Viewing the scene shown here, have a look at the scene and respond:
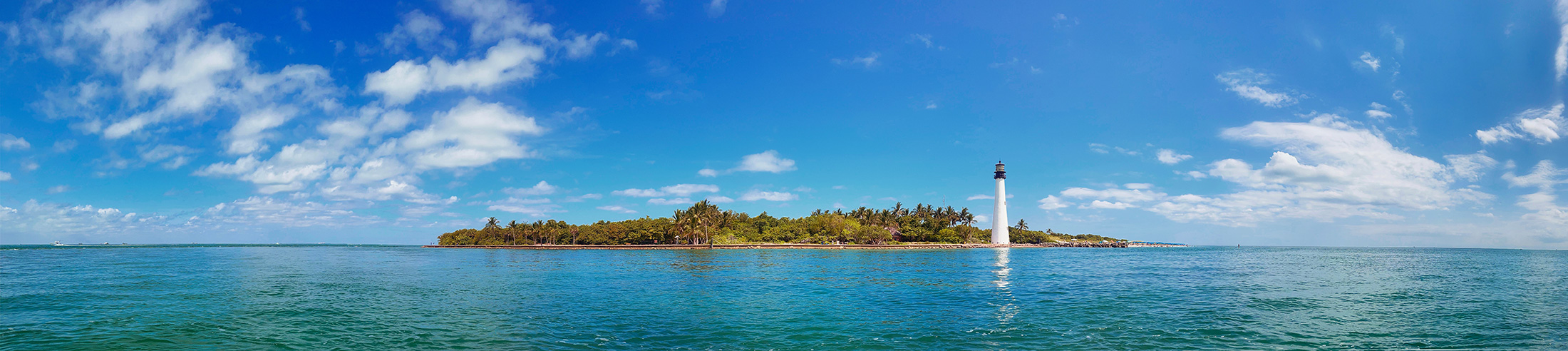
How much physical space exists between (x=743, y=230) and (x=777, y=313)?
119 m

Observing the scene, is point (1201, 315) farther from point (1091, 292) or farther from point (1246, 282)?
point (1246, 282)

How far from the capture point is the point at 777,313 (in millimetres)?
20797

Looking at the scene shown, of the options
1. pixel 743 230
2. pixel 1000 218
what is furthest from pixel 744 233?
pixel 1000 218

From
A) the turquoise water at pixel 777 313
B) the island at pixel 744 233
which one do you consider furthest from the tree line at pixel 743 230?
the turquoise water at pixel 777 313

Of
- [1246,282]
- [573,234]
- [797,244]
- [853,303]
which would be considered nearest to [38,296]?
[853,303]

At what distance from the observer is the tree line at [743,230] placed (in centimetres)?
13038

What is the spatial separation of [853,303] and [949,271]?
22616 millimetres

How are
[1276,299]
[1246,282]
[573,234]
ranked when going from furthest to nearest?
[573,234], [1246,282], [1276,299]

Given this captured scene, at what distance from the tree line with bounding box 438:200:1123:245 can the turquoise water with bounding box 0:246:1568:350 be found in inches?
3522

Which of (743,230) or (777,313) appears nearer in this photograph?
(777,313)

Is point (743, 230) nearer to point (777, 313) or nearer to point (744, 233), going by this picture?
point (744, 233)

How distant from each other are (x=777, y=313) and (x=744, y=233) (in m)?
118

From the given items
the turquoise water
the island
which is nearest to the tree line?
the island

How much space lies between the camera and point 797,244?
124500mm
